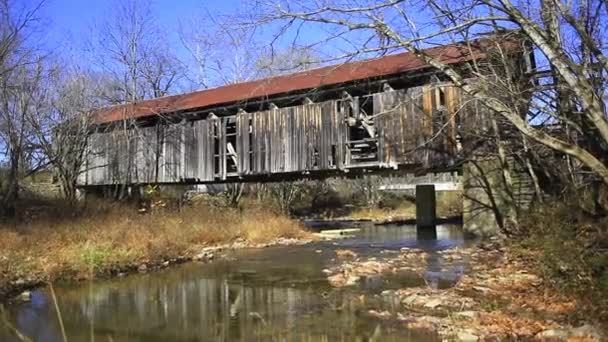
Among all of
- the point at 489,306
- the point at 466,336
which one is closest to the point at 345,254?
the point at 489,306

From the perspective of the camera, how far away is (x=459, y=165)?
19656 millimetres

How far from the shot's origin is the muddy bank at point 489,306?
691 cm

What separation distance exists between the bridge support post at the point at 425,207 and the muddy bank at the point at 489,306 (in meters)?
16.9

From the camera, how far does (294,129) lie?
23.0m

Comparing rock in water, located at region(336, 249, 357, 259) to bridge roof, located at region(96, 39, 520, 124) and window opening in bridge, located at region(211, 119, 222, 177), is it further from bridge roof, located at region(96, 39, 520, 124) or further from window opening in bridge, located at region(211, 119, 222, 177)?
window opening in bridge, located at region(211, 119, 222, 177)

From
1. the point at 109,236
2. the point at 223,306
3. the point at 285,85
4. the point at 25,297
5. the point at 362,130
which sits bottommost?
the point at 223,306

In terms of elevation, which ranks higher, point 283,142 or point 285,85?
point 285,85

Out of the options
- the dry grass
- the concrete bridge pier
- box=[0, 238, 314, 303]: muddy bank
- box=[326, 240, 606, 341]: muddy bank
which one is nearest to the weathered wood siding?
the concrete bridge pier

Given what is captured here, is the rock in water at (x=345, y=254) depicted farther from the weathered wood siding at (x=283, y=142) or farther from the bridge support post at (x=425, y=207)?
the bridge support post at (x=425, y=207)

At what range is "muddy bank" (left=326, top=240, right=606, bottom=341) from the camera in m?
6.91

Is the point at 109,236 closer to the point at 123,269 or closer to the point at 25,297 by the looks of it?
the point at 123,269

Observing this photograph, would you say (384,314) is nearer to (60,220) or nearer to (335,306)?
(335,306)

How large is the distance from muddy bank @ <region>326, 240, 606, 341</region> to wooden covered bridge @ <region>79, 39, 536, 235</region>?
18.5ft

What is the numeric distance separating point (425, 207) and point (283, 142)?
10.4 metres
